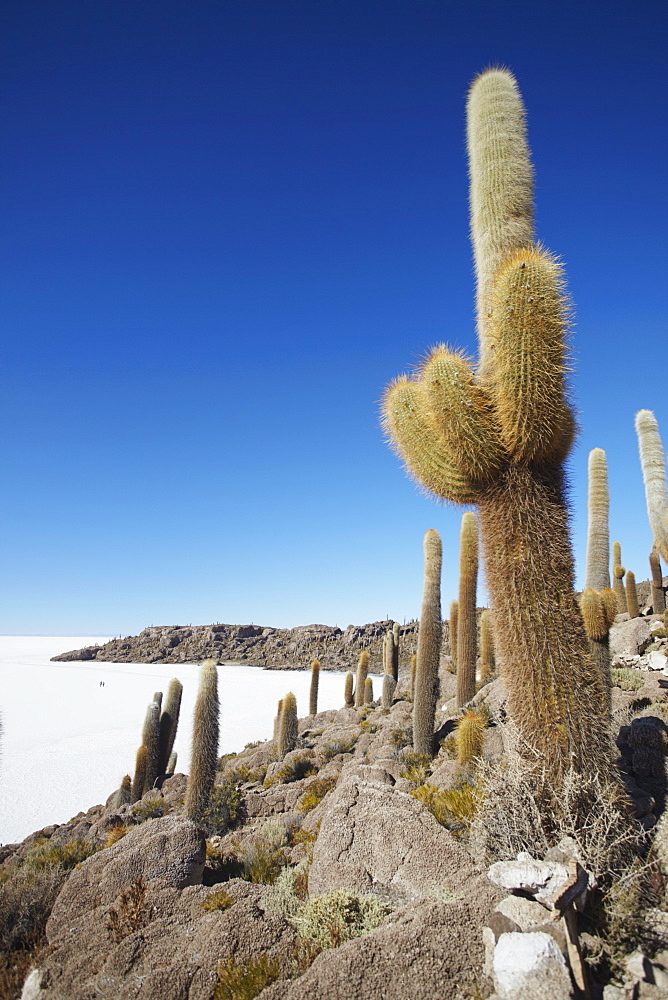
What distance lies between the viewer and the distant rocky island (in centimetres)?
6180

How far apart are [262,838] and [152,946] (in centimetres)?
387

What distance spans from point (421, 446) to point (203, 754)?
911 centimetres

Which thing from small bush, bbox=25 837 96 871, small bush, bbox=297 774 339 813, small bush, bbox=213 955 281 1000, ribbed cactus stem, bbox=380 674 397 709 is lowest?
small bush, bbox=25 837 96 871

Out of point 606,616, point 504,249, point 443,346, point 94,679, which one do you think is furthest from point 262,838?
point 94,679

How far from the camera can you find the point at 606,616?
6887 mm

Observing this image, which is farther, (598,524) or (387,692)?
(387,692)

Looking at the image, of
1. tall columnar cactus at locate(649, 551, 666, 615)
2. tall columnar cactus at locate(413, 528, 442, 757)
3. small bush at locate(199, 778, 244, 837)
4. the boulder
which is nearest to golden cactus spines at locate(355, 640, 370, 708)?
tall columnar cactus at locate(649, 551, 666, 615)

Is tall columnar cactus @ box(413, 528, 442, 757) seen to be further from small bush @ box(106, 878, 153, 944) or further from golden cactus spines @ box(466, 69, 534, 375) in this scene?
golden cactus spines @ box(466, 69, 534, 375)

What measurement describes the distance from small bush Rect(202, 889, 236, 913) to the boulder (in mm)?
856

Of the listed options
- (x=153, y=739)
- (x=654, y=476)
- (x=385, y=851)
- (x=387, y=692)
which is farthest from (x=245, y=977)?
(x=387, y=692)

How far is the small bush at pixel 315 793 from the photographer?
10.3m

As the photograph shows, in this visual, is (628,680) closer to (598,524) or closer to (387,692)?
(598,524)

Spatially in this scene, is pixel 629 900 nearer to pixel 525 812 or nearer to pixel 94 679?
pixel 525 812

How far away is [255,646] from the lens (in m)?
77.1
